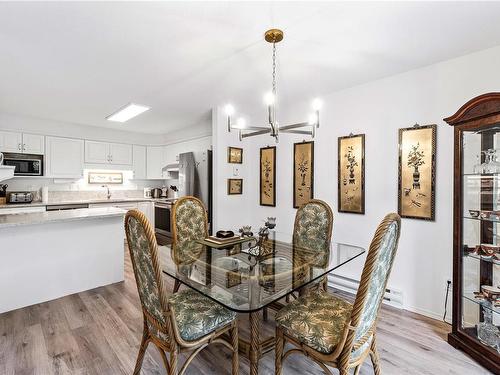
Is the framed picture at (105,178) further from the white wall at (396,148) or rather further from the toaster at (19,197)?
the white wall at (396,148)

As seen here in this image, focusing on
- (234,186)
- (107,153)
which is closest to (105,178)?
(107,153)

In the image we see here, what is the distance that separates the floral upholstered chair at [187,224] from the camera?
2.52 m

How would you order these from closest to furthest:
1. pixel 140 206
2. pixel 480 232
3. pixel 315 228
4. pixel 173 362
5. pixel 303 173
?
pixel 173 362 < pixel 480 232 < pixel 315 228 < pixel 303 173 < pixel 140 206

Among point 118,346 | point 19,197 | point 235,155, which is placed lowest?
point 118,346

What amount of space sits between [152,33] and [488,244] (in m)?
3.01

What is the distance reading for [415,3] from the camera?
1.58 metres

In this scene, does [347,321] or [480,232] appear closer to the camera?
[347,321]

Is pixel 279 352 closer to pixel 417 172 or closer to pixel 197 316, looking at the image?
pixel 197 316

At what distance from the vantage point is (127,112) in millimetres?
4059

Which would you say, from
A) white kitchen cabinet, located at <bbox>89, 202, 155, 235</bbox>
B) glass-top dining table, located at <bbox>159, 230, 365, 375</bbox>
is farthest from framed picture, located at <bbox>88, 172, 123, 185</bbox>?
glass-top dining table, located at <bbox>159, 230, 365, 375</bbox>

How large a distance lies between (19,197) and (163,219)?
91.0 inches

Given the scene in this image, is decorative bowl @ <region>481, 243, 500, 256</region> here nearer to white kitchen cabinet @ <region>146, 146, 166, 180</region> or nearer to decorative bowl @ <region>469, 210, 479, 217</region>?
decorative bowl @ <region>469, 210, 479, 217</region>

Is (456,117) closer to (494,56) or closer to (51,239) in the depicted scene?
(494,56)

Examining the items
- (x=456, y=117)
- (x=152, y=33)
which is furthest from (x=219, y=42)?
(x=456, y=117)
